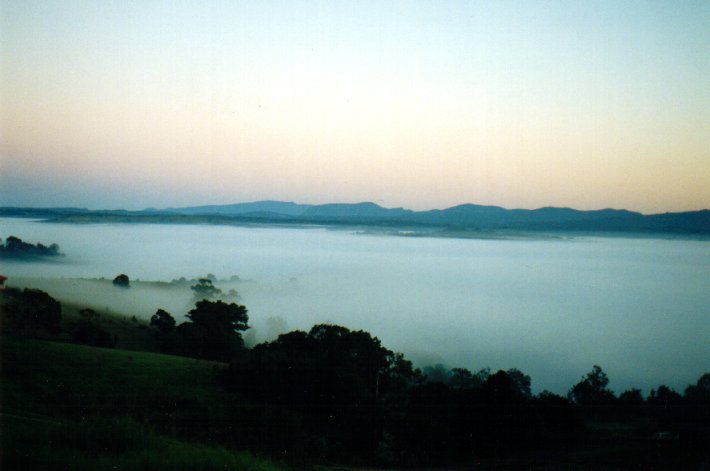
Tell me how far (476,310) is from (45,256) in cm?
5038

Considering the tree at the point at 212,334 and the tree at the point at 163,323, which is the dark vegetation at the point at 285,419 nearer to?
the tree at the point at 212,334

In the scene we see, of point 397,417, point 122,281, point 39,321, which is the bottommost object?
point 122,281

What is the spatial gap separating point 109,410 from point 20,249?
83.5 feet

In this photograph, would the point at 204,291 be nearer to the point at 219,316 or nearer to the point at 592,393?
the point at 219,316

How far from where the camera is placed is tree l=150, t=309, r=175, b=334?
86.9ft

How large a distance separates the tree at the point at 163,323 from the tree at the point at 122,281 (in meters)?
14.8

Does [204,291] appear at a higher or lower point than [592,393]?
higher

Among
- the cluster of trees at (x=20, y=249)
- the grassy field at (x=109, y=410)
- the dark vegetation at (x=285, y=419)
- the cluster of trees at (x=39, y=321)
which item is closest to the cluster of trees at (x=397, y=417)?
the dark vegetation at (x=285, y=419)

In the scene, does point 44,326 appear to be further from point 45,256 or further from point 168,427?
point 45,256

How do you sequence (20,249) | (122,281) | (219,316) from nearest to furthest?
1. (219,316)
2. (20,249)
3. (122,281)

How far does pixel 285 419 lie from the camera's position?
1135cm

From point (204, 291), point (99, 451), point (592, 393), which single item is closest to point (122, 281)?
point (204, 291)

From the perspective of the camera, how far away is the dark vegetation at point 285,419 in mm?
6289

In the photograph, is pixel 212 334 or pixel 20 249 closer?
pixel 212 334
